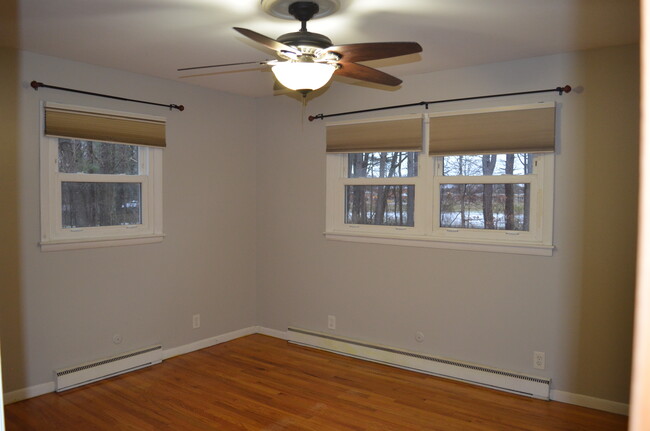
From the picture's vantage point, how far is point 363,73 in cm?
278

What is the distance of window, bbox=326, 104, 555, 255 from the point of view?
11.9 ft

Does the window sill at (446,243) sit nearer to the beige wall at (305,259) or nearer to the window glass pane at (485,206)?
the beige wall at (305,259)

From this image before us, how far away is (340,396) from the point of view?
142 inches

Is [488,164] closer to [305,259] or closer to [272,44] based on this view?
[305,259]

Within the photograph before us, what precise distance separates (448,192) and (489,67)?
1.04 metres

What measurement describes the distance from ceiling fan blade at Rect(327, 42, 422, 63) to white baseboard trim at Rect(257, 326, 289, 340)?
3.27 metres

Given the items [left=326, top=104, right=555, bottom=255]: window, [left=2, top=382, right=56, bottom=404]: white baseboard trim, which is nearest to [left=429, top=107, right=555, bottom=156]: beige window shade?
[left=326, top=104, right=555, bottom=255]: window

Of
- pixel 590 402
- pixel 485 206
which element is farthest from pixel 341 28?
pixel 590 402

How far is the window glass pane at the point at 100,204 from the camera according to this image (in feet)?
12.4

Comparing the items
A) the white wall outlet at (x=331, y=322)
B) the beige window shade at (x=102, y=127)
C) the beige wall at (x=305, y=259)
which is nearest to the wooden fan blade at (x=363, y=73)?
the beige wall at (x=305, y=259)

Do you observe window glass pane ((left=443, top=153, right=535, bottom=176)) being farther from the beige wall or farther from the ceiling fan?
the ceiling fan

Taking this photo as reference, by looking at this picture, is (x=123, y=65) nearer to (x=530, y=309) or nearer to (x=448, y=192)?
(x=448, y=192)

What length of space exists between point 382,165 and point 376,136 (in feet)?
0.94

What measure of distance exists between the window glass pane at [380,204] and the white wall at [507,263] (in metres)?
0.26
